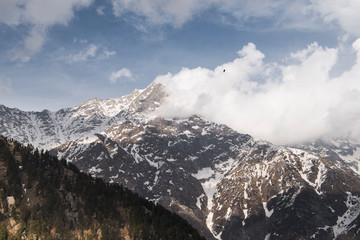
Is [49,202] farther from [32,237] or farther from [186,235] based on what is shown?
[186,235]

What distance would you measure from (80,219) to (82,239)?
11.9 meters

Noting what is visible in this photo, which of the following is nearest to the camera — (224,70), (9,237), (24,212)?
(224,70)

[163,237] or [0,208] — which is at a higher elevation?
[0,208]

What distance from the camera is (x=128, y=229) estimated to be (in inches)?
7623

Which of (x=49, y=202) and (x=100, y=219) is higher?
(x=49, y=202)

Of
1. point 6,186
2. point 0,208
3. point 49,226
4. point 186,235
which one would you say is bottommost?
point 186,235

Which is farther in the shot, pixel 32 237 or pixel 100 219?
pixel 100 219

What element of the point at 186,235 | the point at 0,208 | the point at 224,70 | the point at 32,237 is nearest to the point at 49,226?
the point at 32,237

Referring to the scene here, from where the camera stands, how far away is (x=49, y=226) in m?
180

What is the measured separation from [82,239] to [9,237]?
35865 mm

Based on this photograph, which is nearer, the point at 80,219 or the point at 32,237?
the point at 32,237

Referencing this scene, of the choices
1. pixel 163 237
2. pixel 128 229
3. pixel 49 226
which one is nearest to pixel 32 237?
pixel 49 226

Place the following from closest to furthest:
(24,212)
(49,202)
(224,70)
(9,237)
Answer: (224,70) → (9,237) → (24,212) → (49,202)

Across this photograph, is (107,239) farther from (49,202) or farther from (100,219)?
(49,202)
